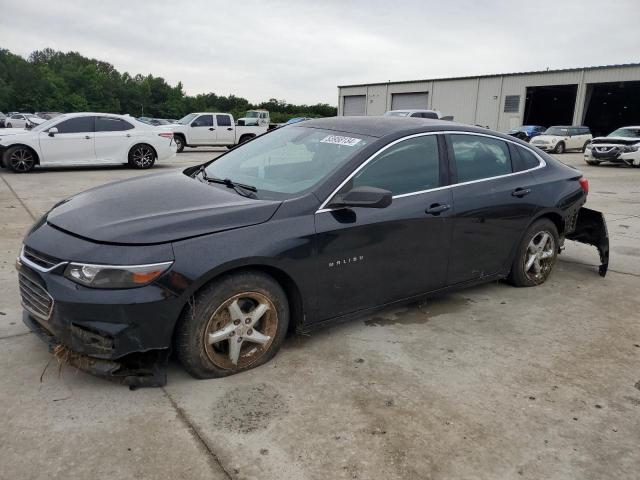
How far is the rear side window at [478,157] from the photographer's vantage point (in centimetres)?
417

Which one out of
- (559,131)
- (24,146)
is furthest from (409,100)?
(24,146)

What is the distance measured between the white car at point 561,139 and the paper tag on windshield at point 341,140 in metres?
26.2

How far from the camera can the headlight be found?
272 centimetres

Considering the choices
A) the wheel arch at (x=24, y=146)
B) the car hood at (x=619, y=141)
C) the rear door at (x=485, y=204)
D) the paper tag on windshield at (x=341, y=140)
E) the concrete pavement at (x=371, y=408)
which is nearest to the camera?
the concrete pavement at (x=371, y=408)

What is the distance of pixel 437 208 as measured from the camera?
389cm

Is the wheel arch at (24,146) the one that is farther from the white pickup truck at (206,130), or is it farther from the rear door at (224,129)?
the rear door at (224,129)

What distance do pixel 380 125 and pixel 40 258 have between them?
2506 mm

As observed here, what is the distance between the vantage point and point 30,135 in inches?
488

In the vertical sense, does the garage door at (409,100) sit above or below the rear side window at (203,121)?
above

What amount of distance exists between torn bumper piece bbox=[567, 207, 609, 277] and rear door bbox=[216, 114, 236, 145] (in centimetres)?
1851

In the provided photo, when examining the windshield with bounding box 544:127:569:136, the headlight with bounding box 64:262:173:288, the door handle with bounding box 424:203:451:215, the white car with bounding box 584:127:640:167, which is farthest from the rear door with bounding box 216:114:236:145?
the headlight with bounding box 64:262:173:288

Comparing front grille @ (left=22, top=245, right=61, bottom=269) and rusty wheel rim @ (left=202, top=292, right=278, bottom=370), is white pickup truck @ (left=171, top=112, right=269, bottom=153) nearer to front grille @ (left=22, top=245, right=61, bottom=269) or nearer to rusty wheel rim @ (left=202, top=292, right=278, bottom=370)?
front grille @ (left=22, top=245, right=61, bottom=269)

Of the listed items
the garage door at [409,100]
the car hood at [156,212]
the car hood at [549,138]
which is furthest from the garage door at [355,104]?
the car hood at [156,212]

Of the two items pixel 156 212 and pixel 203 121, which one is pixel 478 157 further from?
pixel 203 121
